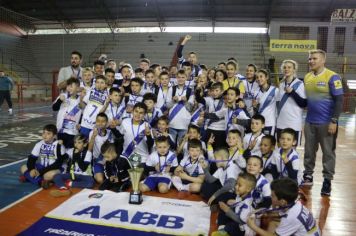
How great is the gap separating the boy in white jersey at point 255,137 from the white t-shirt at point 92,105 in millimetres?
2241

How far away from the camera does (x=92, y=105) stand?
4.89 meters

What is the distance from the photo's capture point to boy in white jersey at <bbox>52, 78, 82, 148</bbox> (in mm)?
4855

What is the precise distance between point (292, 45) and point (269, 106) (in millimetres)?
13674

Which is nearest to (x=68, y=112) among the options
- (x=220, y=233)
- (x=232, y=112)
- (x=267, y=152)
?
(x=232, y=112)

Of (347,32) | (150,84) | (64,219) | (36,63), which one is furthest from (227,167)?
(36,63)

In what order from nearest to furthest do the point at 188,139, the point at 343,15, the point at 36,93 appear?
the point at 188,139
the point at 343,15
the point at 36,93

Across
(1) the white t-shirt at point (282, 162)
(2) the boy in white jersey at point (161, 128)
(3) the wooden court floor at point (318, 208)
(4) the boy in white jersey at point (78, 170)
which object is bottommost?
(3) the wooden court floor at point (318, 208)

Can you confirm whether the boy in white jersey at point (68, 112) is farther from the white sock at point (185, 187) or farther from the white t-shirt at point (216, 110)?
the white t-shirt at point (216, 110)

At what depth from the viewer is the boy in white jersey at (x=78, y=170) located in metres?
4.10

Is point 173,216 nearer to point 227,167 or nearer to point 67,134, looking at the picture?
point 227,167

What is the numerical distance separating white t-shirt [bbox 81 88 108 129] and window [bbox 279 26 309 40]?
600 inches

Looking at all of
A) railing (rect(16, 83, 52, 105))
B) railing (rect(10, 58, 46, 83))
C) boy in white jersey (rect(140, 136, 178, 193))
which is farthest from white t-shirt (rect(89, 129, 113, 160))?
railing (rect(10, 58, 46, 83))

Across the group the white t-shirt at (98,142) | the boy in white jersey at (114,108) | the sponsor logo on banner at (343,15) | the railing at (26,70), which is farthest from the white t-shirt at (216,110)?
the railing at (26,70)

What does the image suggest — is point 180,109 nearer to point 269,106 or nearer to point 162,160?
point 162,160
